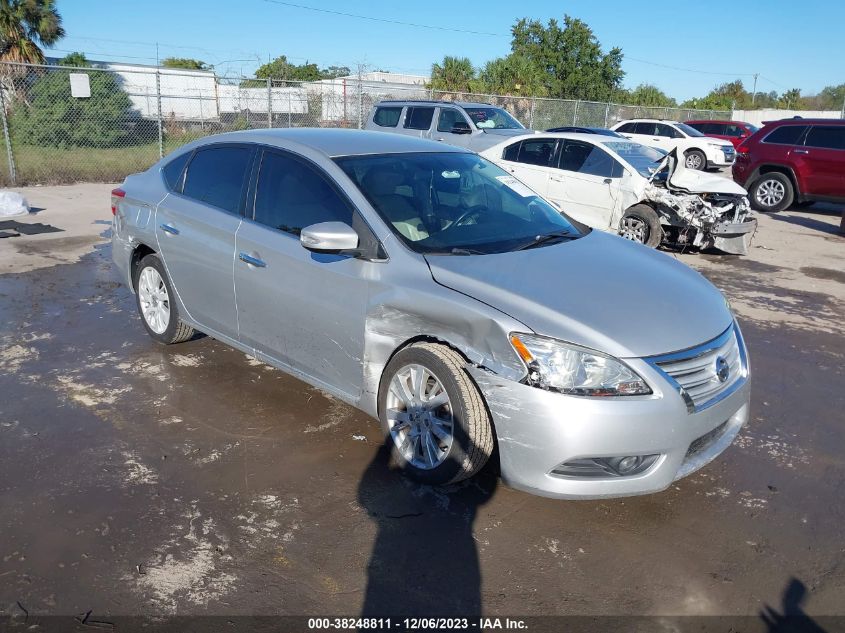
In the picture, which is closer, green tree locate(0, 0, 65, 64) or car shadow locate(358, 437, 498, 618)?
car shadow locate(358, 437, 498, 618)

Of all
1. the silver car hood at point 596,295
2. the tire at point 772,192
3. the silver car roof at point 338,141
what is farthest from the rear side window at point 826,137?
the silver car hood at point 596,295

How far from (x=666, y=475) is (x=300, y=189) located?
102 inches

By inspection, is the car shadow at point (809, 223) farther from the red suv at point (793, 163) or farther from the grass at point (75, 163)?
the grass at point (75, 163)

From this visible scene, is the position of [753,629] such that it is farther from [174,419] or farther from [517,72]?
[517,72]

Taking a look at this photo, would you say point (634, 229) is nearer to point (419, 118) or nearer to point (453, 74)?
point (419, 118)

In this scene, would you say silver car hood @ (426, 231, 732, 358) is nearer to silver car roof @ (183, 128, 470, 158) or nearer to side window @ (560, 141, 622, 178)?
silver car roof @ (183, 128, 470, 158)

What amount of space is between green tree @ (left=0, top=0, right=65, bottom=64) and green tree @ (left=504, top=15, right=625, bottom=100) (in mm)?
29492

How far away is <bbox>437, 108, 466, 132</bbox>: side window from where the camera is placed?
47.4ft

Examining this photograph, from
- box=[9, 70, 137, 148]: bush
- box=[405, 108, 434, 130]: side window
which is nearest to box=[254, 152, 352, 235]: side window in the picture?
box=[405, 108, 434, 130]: side window

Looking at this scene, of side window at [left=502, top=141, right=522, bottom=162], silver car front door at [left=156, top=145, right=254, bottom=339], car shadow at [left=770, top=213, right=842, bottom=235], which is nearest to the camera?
silver car front door at [left=156, top=145, right=254, bottom=339]

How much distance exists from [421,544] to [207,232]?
261 centimetres

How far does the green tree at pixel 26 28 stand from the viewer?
24.1 m

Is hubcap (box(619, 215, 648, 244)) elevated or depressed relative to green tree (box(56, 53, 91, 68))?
depressed

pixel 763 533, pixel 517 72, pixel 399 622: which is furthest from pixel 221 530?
pixel 517 72
